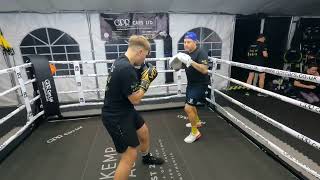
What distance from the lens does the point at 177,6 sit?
5914 millimetres

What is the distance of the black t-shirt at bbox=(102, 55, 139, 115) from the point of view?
73.8 inches

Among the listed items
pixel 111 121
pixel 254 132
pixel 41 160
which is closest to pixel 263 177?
pixel 254 132

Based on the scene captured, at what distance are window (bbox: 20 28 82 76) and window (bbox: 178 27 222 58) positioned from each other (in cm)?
328

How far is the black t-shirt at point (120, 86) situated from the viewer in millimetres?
1875

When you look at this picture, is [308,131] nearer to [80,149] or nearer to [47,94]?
[80,149]

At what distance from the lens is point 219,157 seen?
9.76 ft

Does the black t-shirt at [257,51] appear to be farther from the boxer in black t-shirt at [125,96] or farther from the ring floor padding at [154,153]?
the boxer in black t-shirt at [125,96]

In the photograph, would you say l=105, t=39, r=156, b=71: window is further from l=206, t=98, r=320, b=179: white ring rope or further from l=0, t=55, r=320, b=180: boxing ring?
l=206, t=98, r=320, b=179: white ring rope

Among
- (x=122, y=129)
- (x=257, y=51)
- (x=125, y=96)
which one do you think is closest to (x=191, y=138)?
(x=122, y=129)

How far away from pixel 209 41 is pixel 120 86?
17.9ft

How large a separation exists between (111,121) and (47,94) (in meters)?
2.65

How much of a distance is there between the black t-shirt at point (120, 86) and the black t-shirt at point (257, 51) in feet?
18.6

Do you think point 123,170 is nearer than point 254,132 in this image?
Yes

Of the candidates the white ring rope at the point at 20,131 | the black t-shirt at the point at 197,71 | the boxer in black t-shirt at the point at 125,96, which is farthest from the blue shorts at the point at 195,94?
the white ring rope at the point at 20,131
